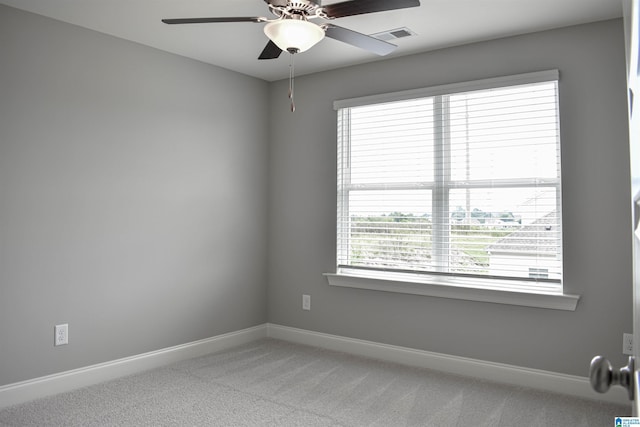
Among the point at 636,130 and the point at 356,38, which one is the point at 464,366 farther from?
the point at 636,130

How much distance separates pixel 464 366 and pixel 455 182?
1338mm

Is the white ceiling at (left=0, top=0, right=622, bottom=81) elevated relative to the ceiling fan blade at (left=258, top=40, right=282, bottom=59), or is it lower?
elevated

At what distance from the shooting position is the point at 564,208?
3031mm

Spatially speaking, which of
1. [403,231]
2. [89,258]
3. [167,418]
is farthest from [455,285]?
[89,258]

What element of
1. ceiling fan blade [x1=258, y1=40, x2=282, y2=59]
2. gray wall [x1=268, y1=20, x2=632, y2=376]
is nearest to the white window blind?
gray wall [x1=268, y1=20, x2=632, y2=376]

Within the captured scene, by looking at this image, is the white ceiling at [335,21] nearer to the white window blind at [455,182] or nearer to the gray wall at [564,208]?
the gray wall at [564,208]

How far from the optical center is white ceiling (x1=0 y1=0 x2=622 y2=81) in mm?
2764

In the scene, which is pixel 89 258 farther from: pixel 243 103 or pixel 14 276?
pixel 243 103

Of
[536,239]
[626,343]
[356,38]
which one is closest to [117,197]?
[356,38]

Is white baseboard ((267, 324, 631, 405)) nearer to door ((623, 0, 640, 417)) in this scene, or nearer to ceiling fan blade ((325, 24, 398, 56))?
ceiling fan blade ((325, 24, 398, 56))

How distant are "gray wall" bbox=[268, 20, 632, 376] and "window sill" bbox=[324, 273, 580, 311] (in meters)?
0.06

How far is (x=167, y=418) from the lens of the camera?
2617 millimetres

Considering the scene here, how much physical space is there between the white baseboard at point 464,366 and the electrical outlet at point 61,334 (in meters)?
1.86

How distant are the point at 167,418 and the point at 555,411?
7.37 ft
